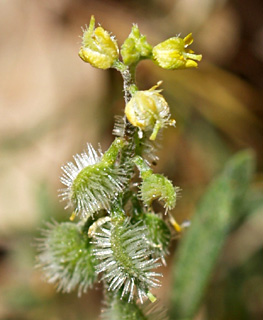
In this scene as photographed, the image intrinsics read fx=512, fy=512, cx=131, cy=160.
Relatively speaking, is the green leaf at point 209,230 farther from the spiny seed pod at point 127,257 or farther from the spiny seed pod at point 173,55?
the spiny seed pod at point 173,55

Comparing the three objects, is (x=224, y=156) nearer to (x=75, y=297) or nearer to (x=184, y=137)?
(x=184, y=137)

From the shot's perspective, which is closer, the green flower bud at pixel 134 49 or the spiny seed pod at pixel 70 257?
the green flower bud at pixel 134 49

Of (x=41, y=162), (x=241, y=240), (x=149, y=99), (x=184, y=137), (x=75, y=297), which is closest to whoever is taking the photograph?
(x=149, y=99)

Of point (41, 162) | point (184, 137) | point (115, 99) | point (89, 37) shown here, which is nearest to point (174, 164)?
point (184, 137)

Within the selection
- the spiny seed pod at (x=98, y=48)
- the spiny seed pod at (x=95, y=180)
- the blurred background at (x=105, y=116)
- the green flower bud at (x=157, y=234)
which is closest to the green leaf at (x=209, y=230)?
the blurred background at (x=105, y=116)

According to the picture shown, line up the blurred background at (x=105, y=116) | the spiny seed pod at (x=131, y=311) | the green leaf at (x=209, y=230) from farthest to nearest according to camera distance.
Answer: the blurred background at (x=105, y=116) → the green leaf at (x=209, y=230) → the spiny seed pod at (x=131, y=311)
